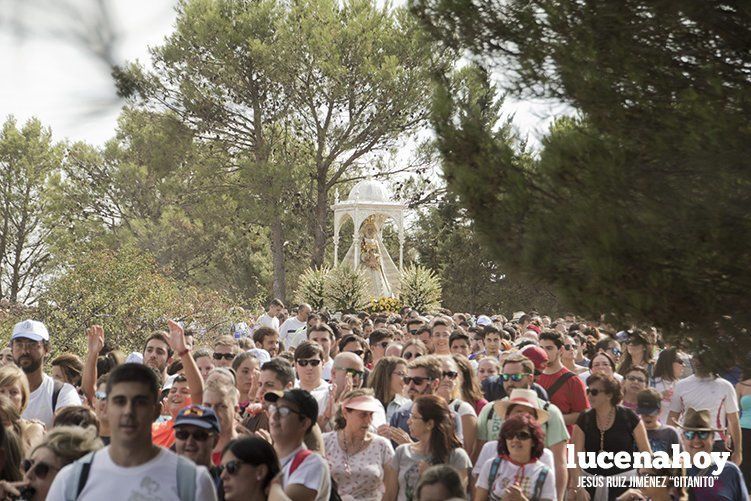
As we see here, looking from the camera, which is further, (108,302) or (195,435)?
(108,302)

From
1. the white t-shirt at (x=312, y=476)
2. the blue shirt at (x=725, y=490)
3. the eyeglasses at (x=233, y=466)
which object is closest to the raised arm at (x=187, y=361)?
the white t-shirt at (x=312, y=476)

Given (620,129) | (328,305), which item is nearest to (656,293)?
(620,129)

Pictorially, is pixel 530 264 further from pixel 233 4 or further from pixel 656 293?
pixel 233 4

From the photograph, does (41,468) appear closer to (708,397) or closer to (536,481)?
(536,481)

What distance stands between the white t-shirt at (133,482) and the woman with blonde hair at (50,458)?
0.73 metres

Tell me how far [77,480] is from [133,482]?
9.5 inches

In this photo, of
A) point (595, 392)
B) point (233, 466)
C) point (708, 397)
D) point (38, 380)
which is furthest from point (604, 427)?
point (233, 466)

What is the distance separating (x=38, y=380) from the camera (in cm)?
836

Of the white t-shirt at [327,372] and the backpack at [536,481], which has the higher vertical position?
the white t-shirt at [327,372]

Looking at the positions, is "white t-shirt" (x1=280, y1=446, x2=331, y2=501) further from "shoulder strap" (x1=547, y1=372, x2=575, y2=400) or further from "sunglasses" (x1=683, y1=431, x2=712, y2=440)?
"shoulder strap" (x1=547, y1=372, x2=575, y2=400)

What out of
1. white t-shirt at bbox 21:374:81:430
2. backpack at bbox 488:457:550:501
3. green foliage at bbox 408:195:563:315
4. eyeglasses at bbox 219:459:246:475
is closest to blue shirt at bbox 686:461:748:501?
backpack at bbox 488:457:550:501

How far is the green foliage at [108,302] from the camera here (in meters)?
17.1

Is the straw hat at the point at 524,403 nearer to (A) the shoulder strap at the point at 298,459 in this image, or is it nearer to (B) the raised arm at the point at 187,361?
(B) the raised arm at the point at 187,361

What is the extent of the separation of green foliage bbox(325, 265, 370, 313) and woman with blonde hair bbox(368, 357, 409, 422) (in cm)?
2425
